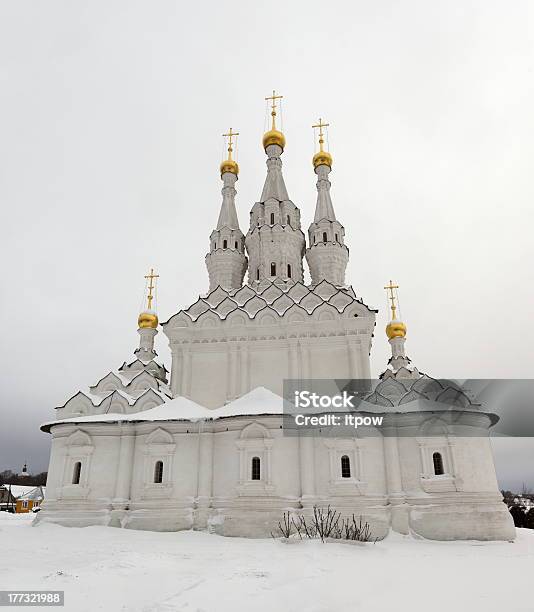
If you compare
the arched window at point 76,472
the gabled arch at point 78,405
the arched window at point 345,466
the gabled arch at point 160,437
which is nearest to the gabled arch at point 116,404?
the gabled arch at point 78,405

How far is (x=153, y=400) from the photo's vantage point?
17.5 m

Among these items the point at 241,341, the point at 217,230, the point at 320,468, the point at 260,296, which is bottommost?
the point at 320,468

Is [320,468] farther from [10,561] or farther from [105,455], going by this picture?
[10,561]

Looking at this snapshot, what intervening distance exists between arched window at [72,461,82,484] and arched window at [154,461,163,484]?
8.35 feet

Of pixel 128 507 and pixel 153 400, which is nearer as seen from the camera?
pixel 128 507

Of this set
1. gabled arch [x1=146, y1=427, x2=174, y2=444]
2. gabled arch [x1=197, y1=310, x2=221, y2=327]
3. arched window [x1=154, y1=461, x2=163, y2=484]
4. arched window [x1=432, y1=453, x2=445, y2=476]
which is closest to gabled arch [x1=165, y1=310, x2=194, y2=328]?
gabled arch [x1=197, y1=310, x2=221, y2=327]

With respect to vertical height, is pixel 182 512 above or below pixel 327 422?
below

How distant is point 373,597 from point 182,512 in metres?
9.62

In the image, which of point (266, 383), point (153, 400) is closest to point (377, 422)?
point (266, 383)

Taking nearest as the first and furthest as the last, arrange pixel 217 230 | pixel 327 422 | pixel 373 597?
1. pixel 373 597
2. pixel 327 422
3. pixel 217 230

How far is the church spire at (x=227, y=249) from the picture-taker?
23953 millimetres

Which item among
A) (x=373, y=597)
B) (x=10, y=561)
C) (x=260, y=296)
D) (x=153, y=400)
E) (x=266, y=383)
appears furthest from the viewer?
(x=260, y=296)

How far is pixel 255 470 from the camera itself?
1497cm

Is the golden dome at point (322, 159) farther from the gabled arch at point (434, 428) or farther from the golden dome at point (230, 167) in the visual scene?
the gabled arch at point (434, 428)
